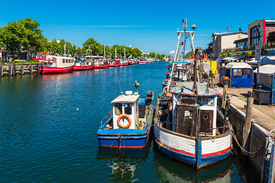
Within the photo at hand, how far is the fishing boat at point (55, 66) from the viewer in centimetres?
6944

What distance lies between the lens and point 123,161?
14.4 m

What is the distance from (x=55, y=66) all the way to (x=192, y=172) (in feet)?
222

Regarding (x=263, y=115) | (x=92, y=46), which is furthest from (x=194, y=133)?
(x=92, y=46)

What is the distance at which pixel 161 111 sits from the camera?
1956 centimetres

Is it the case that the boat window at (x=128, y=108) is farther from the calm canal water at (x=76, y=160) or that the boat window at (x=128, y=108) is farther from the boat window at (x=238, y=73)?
the boat window at (x=238, y=73)

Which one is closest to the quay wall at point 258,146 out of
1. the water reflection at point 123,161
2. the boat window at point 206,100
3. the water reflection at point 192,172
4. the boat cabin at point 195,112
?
the water reflection at point 192,172

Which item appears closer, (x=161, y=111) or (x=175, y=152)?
(x=175, y=152)

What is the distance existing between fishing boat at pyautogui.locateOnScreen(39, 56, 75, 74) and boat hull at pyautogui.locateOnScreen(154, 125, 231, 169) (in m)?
63.5

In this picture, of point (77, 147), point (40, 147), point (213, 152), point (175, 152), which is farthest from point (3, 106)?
point (213, 152)

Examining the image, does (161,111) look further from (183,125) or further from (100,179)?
(100,179)

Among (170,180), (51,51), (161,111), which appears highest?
(51,51)

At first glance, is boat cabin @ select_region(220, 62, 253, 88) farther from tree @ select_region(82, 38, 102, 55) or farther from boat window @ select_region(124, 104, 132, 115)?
tree @ select_region(82, 38, 102, 55)

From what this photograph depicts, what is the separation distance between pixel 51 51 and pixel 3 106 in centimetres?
11096

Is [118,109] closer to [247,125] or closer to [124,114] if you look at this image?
[124,114]
